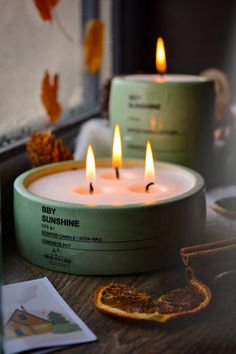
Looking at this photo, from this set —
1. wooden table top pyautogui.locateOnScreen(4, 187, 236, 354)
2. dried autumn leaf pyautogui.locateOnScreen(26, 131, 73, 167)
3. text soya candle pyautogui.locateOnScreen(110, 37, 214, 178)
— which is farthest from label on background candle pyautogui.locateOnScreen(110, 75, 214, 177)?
wooden table top pyautogui.locateOnScreen(4, 187, 236, 354)

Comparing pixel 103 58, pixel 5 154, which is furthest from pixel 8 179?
pixel 103 58

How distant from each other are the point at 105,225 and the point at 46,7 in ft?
1.59

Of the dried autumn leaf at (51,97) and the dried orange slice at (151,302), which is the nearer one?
the dried orange slice at (151,302)

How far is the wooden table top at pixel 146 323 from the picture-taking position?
20.7 inches

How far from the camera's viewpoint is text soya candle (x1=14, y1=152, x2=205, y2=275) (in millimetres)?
631

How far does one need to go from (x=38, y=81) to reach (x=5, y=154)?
201 mm

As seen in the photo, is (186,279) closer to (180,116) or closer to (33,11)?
(180,116)

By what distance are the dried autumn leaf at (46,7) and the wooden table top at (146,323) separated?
0.43 m

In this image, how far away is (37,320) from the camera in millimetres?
552

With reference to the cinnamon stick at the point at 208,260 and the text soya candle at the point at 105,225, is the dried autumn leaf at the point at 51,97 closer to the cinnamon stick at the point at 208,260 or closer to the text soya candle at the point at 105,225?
the text soya candle at the point at 105,225

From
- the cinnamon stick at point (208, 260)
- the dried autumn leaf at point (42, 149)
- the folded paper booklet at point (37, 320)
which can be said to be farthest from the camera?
the dried autumn leaf at point (42, 149)

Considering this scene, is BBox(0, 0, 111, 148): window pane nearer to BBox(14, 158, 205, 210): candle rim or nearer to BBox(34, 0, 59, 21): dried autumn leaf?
BBox(34, 0, 59, 21): dried autumn leaf

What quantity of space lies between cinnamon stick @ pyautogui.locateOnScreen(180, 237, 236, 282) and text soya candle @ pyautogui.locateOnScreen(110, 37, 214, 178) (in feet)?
0.86

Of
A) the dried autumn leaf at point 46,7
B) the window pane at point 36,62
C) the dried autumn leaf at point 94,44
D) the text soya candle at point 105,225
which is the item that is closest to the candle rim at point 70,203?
the text soya candle at point 105,225
